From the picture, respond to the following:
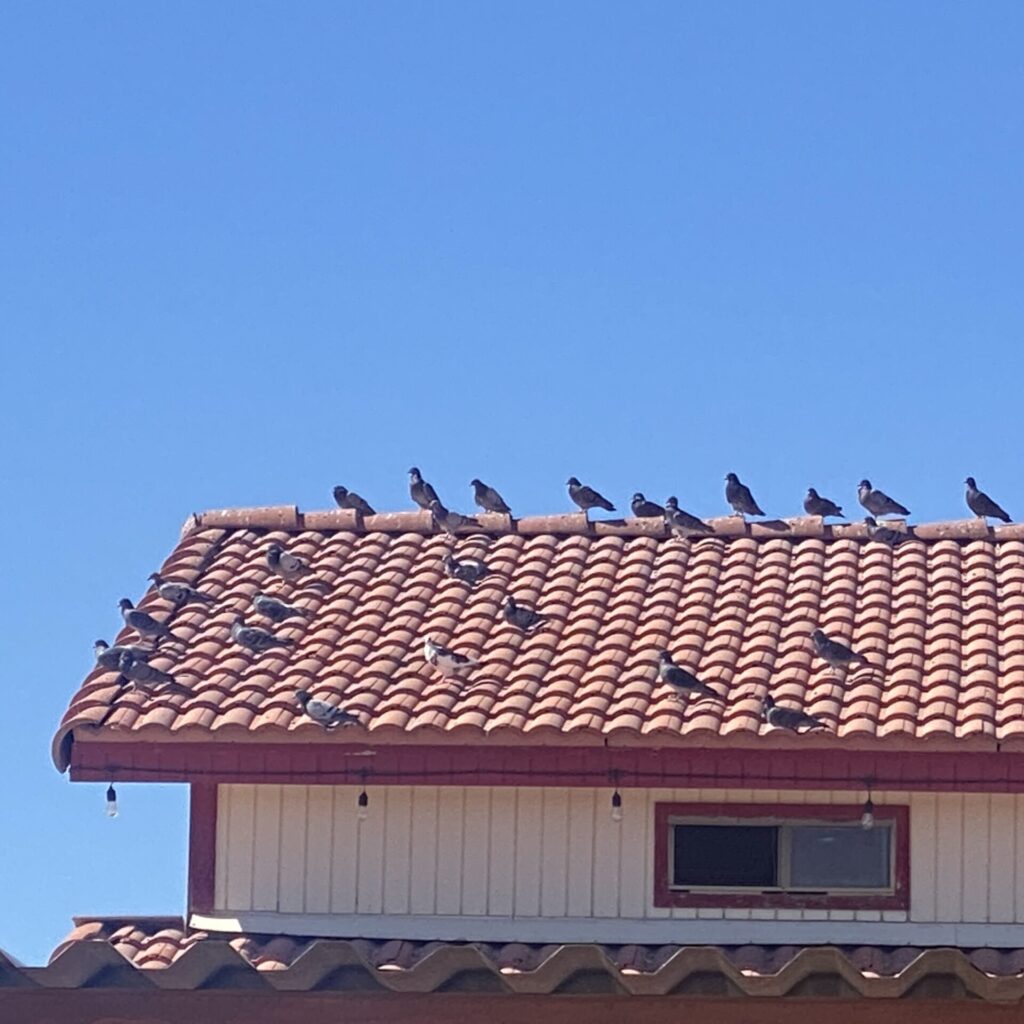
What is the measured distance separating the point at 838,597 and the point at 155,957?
4.91 m

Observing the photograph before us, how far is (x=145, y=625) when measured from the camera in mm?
16172

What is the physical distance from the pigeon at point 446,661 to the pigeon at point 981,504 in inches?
203

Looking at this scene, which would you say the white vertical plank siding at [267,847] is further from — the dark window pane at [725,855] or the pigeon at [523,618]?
the dark window pane at [725,855]

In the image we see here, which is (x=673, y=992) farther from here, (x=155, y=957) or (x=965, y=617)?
(x=965, y=617)

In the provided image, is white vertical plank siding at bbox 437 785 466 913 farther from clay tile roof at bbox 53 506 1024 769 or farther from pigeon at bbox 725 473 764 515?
pigeon at bbox 725 473 764 515

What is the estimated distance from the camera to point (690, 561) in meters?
17.4

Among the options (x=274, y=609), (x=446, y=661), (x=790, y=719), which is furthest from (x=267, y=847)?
(x=790, y=719)

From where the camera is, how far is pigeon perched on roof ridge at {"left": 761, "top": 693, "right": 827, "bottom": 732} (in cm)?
1446

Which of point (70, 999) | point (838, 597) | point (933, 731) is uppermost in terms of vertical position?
point (838, 597)

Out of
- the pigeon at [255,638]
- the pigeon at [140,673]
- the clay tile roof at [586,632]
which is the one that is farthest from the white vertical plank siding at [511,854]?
the pigeon at [255,638]

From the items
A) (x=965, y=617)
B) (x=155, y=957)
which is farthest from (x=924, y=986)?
(x=965, y=617)

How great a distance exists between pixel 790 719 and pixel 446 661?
2.15 metres

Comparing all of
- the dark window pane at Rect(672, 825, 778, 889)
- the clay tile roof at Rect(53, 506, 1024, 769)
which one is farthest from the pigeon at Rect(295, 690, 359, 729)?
the dark window pane at Rect(672, 825, 778, 889)

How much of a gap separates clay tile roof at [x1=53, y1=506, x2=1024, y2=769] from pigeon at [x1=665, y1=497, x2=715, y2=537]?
0.28 feet
